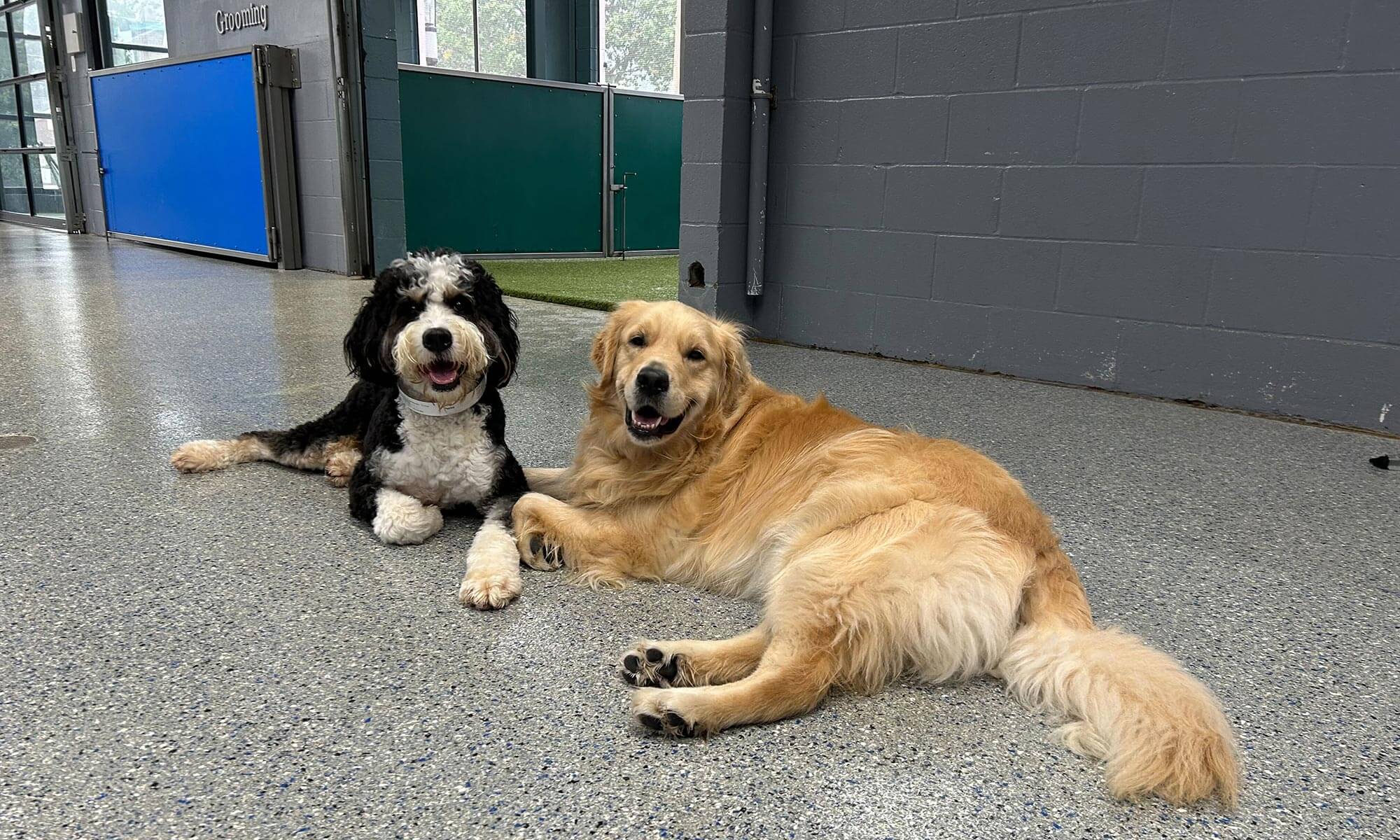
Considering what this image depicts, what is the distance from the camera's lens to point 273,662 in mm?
1681

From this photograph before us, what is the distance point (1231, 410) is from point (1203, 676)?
2.82 meters

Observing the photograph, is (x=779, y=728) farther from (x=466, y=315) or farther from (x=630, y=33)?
(x=630, y=33)

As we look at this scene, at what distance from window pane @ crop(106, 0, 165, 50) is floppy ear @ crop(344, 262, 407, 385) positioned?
43.8 ft

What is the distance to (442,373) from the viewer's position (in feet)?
7.30

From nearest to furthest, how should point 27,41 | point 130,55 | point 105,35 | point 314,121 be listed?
point 314,121 → point 105,35 → point 130,55 → point 27,41

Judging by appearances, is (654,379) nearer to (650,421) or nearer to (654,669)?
(650,421)

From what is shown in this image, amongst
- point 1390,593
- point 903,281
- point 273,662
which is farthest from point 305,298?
point 1390,593

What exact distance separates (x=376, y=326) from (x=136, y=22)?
14373 mm

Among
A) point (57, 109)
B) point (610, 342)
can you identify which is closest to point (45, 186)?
point (57, 109)

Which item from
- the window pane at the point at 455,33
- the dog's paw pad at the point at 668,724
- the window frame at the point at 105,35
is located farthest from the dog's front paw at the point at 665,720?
the window pane at the point at 455,33

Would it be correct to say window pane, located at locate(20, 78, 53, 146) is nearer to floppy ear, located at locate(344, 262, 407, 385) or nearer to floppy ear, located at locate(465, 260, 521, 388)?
floppy ear, located at locate(344, 262, 407, 385)

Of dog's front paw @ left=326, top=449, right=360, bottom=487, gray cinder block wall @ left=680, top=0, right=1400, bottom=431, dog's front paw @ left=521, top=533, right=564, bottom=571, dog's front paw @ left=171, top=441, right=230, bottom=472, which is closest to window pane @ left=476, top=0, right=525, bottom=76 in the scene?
gray cinder block wall @ left=680, top=0, right=1400, bottom=431

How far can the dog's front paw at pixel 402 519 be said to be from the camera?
226 cm

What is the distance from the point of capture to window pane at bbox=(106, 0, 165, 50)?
12.4 m
